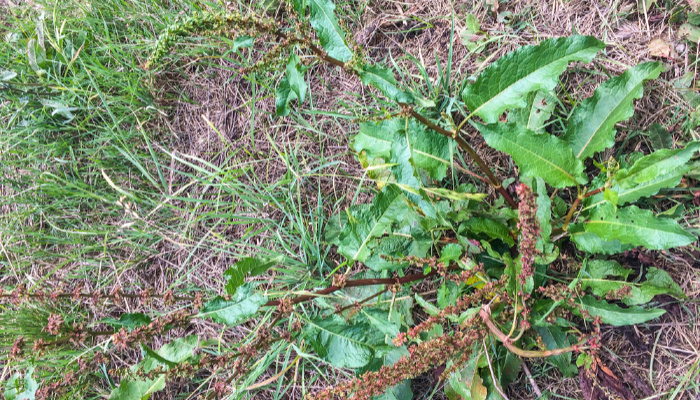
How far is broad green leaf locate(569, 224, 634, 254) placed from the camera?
5.84 ft

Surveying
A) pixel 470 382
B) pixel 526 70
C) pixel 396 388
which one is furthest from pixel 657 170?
pixel 396 388

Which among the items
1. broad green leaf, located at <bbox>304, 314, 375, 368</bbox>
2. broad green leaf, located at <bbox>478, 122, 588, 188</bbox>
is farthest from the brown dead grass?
broad green leaf, located at <bbox>304, 314, 375, 368</bbox>

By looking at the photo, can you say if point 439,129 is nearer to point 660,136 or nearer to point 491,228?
point 491,228

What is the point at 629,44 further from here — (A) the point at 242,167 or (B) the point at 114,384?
(B) the point at 114,384

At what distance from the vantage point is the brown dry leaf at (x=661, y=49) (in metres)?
2.00

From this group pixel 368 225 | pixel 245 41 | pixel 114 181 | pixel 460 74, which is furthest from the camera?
pixel 114 181

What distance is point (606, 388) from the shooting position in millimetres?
1910

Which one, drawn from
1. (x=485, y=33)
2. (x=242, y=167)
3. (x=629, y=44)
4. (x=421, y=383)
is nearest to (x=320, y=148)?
(x=242, y=167)

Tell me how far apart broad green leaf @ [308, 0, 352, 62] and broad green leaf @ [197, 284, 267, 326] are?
3.07 feet

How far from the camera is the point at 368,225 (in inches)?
75.0

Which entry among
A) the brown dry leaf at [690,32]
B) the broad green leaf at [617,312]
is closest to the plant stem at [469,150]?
the broad green leaf at [617,312]

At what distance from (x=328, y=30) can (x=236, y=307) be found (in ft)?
3.57

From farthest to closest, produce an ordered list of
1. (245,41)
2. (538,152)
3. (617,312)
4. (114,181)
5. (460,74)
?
1. (114,181)
2. (460,74)
3. (617,312)
4. (538,152)
5. (245,41)

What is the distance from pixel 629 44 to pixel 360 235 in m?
1.56
